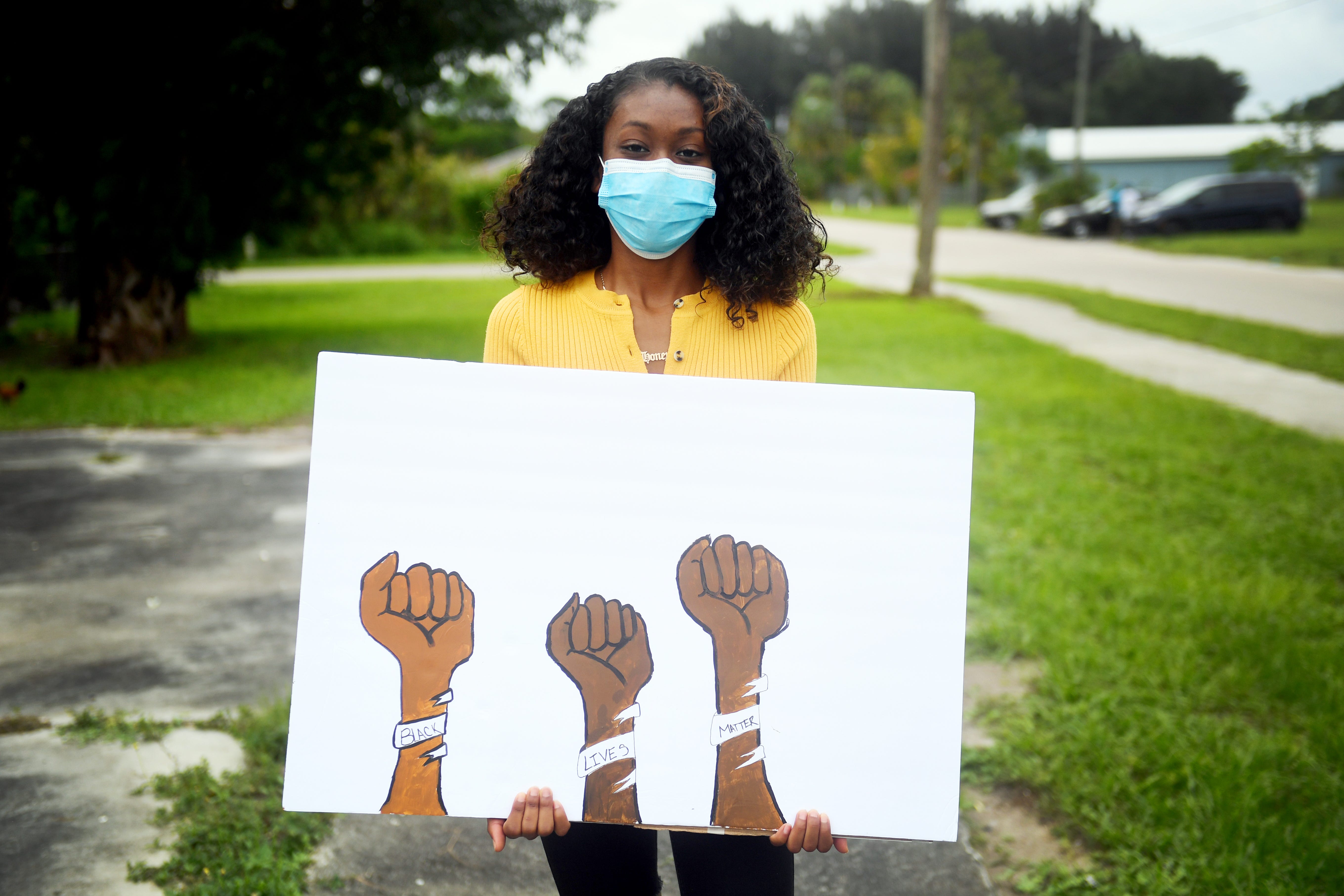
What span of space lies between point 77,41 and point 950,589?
30.5 feet

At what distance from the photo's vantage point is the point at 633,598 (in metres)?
1.48

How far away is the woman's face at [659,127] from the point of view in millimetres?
1642

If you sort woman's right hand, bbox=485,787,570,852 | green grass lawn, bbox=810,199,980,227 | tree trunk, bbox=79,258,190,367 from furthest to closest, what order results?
green grass lawn, bbox=810,199,980,227 → tree trunk, bbox=79,258,190,367 → woman's right hand, bbox=485,787,570,852

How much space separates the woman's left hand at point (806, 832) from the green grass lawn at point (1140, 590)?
1.38 m

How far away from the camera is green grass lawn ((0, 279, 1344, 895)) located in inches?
104

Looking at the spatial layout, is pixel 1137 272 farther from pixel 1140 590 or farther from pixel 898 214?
pixel 898 214

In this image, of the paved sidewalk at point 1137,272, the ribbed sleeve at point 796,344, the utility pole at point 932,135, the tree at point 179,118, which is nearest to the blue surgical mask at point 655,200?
the ribbed sleeve at point 796,344

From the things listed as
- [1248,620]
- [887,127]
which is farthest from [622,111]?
[887,127]

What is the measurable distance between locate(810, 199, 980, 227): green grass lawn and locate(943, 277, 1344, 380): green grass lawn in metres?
17.7

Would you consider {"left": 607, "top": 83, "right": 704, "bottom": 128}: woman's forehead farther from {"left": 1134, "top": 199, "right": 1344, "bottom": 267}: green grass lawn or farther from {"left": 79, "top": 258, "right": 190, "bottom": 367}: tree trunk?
{"left": 1134, "top": 199, "right": 1344, "bottom": 267}: green grass lawn

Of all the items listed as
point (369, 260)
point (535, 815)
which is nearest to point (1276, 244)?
point (369, 260)

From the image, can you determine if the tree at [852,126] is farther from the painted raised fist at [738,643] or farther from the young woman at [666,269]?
the painted raised fist at [738,643]

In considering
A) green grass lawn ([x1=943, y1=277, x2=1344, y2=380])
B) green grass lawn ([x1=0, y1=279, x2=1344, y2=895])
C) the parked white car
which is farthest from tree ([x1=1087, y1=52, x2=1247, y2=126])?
green grass lawn ([x1=0, y1=279, x2=1344, y2=895])

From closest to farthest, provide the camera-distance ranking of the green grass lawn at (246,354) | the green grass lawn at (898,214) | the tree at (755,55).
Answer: the green grass lawn at (246,354) → the green grass lawn at (898,214) → the tree at (755,55)
